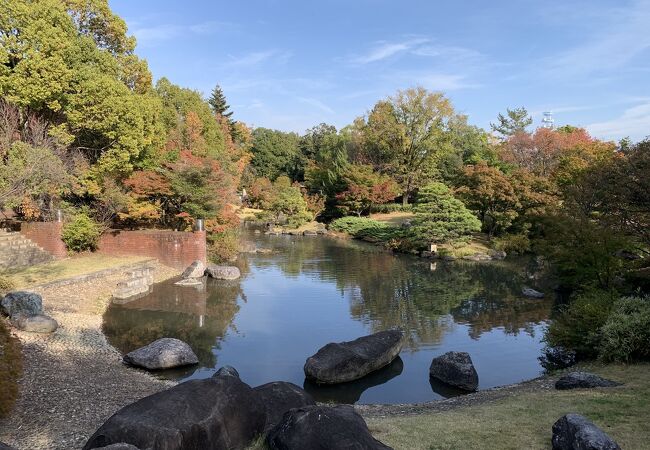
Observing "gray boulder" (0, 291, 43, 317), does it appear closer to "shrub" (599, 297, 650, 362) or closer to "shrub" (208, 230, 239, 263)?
"shrub" (208, 230, 239, 263)

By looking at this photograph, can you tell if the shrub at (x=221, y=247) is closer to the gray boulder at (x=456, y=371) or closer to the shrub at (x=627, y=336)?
the gray boulder at (x=456, y=371)

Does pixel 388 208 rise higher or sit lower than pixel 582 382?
higher

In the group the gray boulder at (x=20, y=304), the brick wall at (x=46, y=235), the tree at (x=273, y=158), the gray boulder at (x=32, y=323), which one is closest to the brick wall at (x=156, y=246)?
the brick wall at (x=46, y=235)

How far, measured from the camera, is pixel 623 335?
9.12 meters

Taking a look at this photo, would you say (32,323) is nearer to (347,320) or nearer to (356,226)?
(347,320)

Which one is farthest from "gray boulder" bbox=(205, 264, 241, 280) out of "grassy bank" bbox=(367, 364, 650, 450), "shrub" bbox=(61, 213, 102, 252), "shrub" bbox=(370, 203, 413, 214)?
"shrub" bbox=(370, 203, 413, 214)

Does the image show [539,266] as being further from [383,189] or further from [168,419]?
[168,419]

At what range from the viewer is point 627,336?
905 centimetres

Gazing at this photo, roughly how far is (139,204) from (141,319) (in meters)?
8.23

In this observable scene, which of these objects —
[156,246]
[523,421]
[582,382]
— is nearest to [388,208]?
[156,246]

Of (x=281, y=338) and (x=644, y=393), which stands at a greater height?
(x=644, y=393)

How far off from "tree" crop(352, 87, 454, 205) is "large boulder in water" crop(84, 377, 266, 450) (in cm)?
4020

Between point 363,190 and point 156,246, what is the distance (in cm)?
2341

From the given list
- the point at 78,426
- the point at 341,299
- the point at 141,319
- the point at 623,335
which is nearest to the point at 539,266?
the point at 341,299
